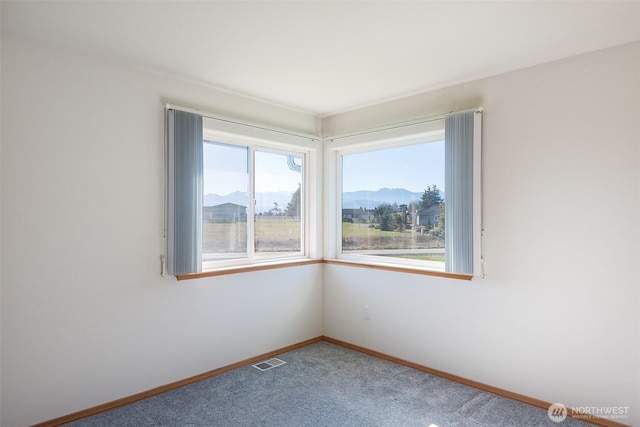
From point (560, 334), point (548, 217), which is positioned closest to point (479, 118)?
point (548, 217)

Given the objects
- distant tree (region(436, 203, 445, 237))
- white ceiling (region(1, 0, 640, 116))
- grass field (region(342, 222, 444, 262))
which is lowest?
grass field (region(342, 222, 444, 262))

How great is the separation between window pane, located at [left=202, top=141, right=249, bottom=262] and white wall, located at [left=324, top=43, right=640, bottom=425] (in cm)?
174

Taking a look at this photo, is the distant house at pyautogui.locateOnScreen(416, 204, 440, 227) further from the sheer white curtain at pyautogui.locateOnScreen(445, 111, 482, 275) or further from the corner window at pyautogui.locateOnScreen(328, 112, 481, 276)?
the sheer white curtain at pyautogui.locateOnScreen(445, 111, 482, 275)

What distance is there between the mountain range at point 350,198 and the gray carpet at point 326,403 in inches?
58.4

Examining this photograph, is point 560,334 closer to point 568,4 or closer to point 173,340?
point 568,4

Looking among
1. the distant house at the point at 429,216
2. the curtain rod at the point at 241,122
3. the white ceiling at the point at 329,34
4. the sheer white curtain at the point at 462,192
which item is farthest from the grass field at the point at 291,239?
the white ceiling at the point at 329,34

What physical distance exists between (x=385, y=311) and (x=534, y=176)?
1.72 metres

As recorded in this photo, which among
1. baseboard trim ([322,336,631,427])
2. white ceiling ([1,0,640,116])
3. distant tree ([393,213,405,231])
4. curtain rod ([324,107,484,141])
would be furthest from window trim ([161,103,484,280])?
baseboard trim ([322,336,631,427])

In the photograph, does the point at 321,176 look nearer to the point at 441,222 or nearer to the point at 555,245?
the point at 441,222

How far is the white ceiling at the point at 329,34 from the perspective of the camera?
2010 millimetres

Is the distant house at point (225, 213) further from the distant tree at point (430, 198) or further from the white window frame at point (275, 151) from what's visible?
the distant tree at point (430, 198)

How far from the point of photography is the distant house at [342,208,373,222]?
13.3ft

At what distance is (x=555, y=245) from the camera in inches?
105

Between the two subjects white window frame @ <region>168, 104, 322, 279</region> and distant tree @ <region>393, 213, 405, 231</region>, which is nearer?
white window frame @ <region>168, 104, 322, 279</region>
